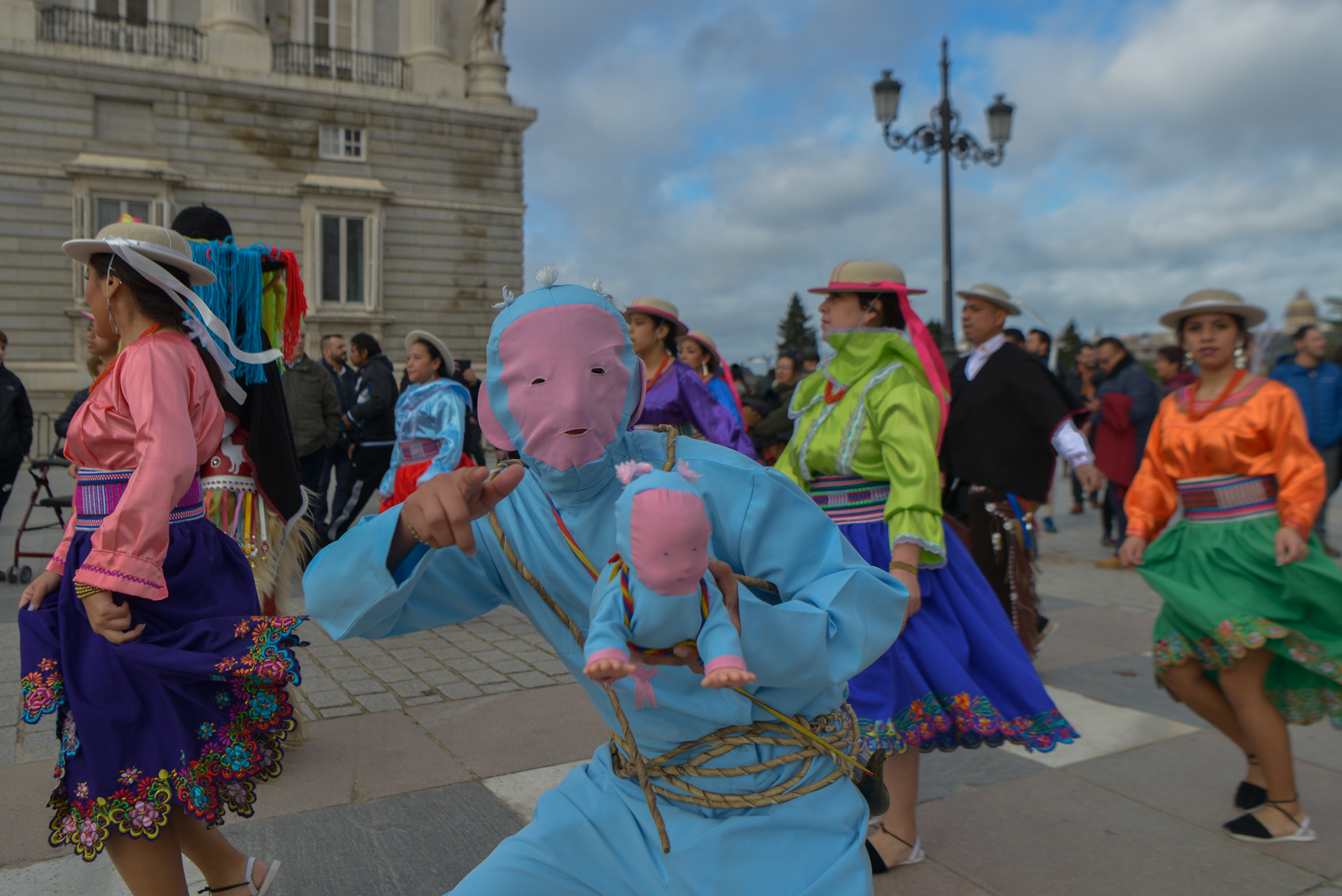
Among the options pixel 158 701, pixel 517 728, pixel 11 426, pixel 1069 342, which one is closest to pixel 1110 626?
pixel 517 728

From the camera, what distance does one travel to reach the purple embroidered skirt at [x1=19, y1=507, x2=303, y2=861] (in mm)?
2367

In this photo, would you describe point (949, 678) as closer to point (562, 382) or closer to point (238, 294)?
point (562, 382)

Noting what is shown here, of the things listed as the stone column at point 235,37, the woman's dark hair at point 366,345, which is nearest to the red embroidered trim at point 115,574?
the woman's dark hair at point 366,345

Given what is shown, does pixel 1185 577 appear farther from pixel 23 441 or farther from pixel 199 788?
pixel 23 441

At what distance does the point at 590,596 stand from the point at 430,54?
1063 inches

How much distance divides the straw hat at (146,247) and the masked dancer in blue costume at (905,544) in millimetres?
1876

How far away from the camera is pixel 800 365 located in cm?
1125

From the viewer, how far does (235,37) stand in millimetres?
23750

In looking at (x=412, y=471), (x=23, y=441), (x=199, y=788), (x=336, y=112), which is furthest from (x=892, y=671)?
(x=336, y=112)

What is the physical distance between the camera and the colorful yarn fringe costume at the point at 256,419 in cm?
342

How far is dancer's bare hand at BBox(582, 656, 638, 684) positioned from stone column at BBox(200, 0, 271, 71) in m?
26.4

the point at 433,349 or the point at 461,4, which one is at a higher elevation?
the point at 461,4

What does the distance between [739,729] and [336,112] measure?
26.0 metres

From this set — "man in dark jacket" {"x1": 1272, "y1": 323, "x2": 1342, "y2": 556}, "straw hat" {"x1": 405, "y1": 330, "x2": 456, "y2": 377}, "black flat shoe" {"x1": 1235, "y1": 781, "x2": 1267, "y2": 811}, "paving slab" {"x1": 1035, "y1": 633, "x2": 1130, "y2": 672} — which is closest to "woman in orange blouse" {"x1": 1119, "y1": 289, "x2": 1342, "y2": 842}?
"black flat shoe" {"x1": 1235, "y1": 781, "x2": 1267, "y2": 811}
